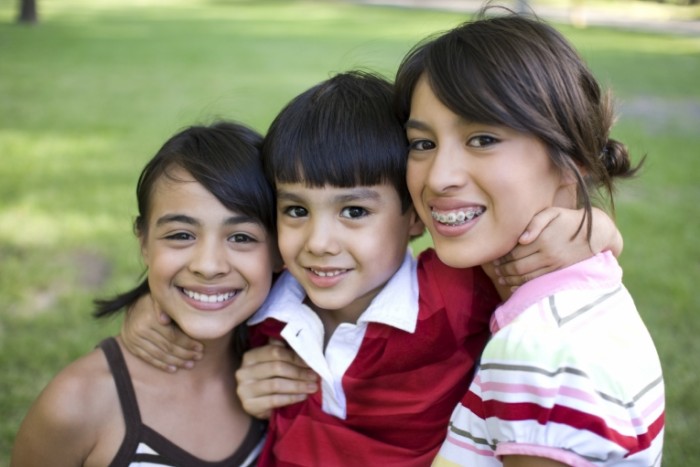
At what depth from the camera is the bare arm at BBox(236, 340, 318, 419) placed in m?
2.17

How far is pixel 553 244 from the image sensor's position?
5.79ft

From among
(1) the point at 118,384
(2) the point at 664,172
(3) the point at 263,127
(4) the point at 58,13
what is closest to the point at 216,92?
(3) the point at 263,127

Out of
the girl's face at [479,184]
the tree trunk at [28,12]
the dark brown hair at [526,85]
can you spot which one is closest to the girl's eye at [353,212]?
the girl's face at [479,184]

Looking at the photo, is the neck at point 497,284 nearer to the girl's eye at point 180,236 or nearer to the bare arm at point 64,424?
the girl's eye at point 180,236

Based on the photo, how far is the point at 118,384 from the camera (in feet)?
7.16

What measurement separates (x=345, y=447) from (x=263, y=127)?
6121 mm

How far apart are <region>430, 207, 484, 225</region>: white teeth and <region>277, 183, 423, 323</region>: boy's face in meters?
0.25

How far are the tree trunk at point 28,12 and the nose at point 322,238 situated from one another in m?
17.0

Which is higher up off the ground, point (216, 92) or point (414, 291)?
point (414, 291)

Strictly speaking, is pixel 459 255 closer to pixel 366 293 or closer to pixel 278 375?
pixel 366 293

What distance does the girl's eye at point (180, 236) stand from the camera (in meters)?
2.16

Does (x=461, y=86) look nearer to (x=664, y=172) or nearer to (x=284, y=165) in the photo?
(x=284, y=165)

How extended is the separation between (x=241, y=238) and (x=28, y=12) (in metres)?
17.0

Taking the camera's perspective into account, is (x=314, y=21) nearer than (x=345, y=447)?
No
